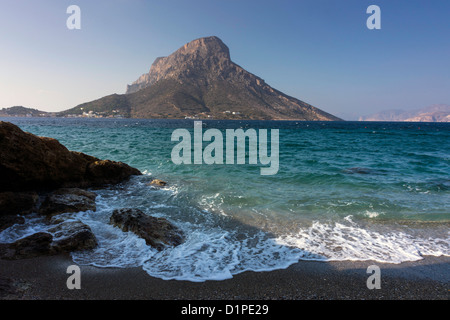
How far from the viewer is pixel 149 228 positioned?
22.1ft

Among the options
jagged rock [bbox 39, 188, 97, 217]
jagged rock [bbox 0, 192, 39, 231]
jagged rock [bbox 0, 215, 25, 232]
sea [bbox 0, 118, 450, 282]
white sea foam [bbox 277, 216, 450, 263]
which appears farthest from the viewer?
jagged rock [bbox 39, 188, 97, 217]

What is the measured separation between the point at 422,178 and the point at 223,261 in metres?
15.6

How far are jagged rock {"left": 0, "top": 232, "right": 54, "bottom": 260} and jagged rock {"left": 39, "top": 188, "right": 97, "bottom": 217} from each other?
206cm

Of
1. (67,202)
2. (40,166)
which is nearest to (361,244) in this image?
(67,202)

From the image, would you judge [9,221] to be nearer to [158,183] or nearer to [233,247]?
[158,183]

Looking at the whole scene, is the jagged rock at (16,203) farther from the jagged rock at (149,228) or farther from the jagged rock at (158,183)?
the jagged rock at (158,183)

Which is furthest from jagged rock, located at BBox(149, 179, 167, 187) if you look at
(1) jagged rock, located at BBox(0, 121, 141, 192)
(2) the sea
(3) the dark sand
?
(3) the dark sand

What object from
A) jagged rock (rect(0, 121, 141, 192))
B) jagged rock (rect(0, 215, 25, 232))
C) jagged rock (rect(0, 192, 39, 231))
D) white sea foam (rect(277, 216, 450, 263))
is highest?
jagged rock (rect(0, 121, 141, 192))

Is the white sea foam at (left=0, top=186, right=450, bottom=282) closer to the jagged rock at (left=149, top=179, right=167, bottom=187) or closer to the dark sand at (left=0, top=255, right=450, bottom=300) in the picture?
the dark sand at (left=0, top=255, right=450, bottom=300)

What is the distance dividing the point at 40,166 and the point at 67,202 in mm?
2517

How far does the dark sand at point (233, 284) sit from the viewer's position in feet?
14.1

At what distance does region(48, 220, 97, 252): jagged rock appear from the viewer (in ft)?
19.0

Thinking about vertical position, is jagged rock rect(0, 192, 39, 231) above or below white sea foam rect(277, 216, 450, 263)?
above
